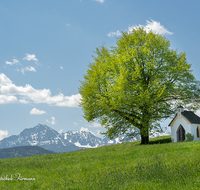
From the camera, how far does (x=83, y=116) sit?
→ 30.7 metres

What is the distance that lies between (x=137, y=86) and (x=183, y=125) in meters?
11.0

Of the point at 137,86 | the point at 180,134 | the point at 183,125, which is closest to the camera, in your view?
the point at 137,86

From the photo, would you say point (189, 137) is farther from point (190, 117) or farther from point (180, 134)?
point (190, 117)

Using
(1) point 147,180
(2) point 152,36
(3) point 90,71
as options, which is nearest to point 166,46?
(2) point 152,36

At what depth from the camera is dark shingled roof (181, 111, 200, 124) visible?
29.9m

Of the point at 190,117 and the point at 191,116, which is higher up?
the point at 191,116

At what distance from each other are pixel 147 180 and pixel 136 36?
77.6ft

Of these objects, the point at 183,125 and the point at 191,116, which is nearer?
the point at 183,125

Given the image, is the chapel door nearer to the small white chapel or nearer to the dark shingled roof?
the small white chapel

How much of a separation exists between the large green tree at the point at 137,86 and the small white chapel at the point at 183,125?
5.01 feet

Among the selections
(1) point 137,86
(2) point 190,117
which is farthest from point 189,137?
(1) point 137,86

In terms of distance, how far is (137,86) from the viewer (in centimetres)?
2539

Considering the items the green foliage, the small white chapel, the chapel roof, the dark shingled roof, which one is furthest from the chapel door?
the green foliage

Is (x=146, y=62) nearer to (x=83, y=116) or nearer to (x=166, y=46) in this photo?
(x=166, y=46)
